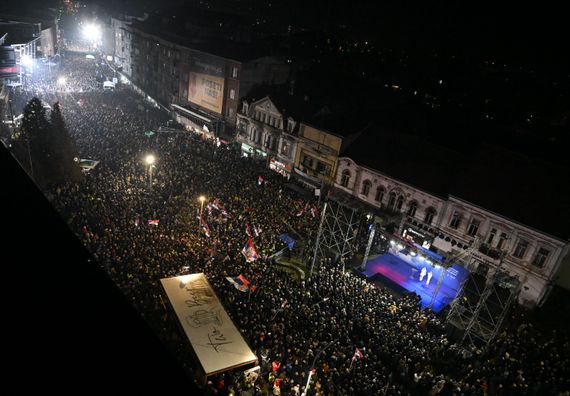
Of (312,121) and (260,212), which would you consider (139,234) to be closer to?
(260,212)

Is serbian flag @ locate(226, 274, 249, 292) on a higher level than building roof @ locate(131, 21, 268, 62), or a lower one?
lower

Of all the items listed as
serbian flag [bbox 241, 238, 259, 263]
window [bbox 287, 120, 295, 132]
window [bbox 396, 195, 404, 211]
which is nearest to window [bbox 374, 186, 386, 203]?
window [bbox 396, 195, 404, 211]

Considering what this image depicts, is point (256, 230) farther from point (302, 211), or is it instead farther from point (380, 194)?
point (380, 194)

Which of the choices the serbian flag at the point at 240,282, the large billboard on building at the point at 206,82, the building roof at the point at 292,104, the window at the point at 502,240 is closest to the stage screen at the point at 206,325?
the serbian flag at the point at 240,282

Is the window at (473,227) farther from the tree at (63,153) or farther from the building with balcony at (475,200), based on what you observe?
the tree at (63,153)

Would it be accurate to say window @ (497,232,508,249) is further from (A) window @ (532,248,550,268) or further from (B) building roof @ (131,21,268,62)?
(B) building roof @ (131,21,268,62)

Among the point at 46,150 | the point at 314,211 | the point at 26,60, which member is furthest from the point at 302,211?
the point at 26,60
